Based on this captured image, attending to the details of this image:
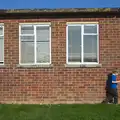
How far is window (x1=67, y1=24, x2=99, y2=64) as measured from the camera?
17906 mm

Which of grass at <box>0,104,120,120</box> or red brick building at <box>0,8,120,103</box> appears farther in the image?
red brick building at <box>0,8,120,103</box>

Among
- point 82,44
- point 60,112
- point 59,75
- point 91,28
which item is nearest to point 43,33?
point 82,44

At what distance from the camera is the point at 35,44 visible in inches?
714

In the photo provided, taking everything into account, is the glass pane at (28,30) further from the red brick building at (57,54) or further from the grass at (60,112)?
the grass at (60,112)

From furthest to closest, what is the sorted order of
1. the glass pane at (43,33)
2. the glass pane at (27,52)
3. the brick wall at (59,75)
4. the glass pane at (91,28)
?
the glass pane at (27,52)
the glass pane at (43,33)
the glass pane at (91,28)
the brick wall at (59,75)

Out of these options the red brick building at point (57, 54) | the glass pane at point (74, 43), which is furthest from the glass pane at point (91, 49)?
the glass pane at point (74, 43)

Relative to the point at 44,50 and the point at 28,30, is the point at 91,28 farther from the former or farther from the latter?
the point at 28,30

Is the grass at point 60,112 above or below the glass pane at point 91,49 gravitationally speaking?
below

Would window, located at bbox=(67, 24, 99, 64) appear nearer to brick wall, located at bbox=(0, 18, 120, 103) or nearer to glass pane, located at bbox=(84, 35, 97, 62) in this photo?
glass pane, located at bbox=(84, 35, 97, 62)

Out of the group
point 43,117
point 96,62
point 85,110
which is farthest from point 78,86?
point 43,117

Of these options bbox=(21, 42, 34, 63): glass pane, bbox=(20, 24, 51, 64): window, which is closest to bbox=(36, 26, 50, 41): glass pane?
bbox=(20, 24, 51, 64): window

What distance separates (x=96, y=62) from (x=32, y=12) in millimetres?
3321

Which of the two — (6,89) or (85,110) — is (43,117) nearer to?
(85,110)

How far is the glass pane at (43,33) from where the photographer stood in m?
18.0
